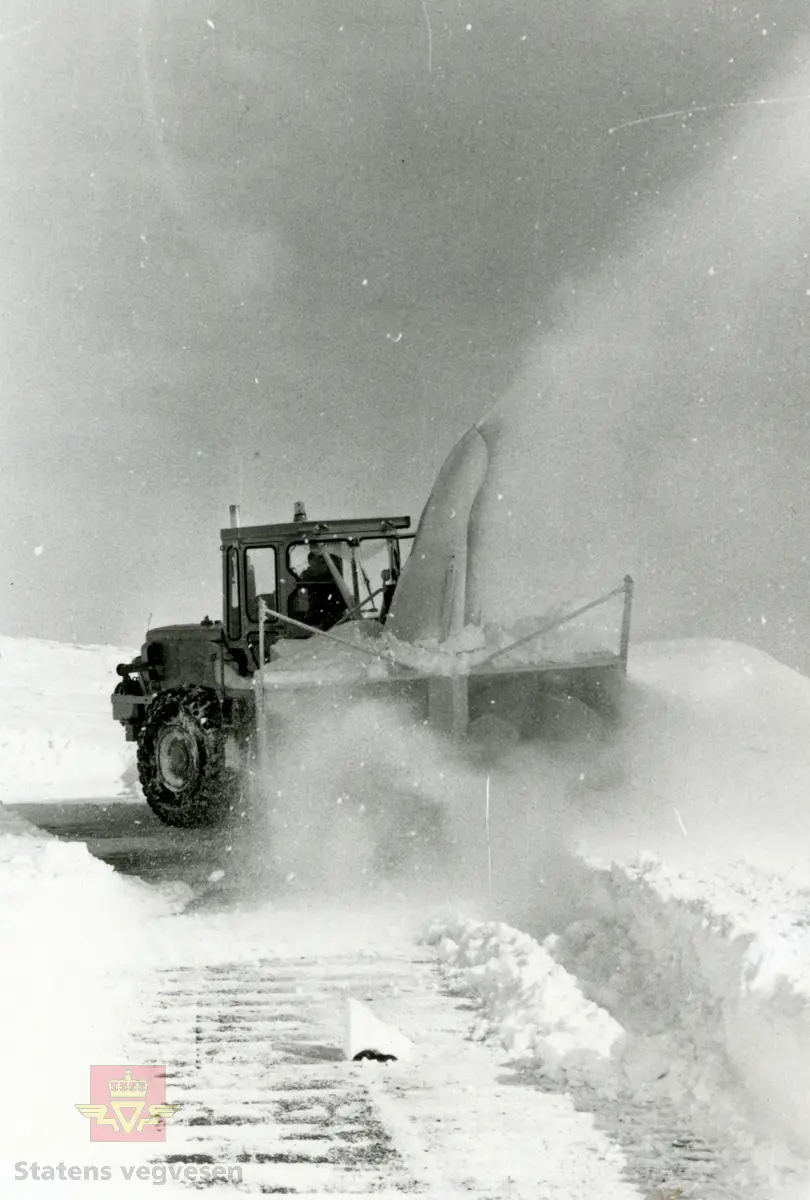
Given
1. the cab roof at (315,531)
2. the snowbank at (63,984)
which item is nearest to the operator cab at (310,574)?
the cab roof at (315,531)

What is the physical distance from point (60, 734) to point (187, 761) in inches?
458

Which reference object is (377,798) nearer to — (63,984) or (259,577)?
(259,577)

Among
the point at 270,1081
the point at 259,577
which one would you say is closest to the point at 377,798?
the point at 259,577

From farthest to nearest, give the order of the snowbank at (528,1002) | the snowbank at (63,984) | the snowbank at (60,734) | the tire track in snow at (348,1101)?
the snowbank at (60,734) < the snowbank at (528,1002) < the snowbank at (63,984) < the tire track in snow at (348,1101)

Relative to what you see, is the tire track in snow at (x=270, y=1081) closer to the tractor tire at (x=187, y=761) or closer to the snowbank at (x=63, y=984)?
the snowbank at (x=63, y=984)

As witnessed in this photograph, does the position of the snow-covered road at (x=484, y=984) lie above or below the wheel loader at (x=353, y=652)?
below

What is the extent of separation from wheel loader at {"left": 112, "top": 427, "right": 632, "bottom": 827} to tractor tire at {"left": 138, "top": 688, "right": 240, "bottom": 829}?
0.04 feet

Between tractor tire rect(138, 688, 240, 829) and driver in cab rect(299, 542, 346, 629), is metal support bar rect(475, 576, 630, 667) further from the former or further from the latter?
tractor tire rect(138, 688, 240, 829)

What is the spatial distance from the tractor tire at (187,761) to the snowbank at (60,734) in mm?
4907

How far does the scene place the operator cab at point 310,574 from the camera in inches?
357

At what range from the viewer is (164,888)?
7410 mm

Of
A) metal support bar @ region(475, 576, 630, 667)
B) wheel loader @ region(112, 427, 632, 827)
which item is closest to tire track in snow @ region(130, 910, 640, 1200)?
wheel loader @ region(112, 427, 632, 827)

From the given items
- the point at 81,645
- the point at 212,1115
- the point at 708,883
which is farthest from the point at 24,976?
the point at 81,645

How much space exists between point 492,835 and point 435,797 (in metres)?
0.42
